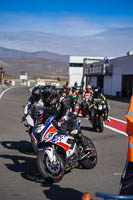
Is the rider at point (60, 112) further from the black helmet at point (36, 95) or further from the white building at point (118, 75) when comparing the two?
the white building at point (118, 75)

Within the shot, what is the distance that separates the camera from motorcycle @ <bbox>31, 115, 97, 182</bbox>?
5.62 metres

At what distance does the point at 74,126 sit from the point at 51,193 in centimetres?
165

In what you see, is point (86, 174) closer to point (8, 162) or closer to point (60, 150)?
point (60, 150)

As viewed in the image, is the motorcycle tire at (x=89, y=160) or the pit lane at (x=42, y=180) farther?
the motorcycle tire at (x=89, y=160)

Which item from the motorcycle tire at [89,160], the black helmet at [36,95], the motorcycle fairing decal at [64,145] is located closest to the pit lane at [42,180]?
the motorcycle tire at [89,160]

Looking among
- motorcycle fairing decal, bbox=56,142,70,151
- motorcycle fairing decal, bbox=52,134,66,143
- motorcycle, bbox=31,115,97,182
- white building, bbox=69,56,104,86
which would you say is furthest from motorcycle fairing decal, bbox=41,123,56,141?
white building, bbox=69,56,104,86

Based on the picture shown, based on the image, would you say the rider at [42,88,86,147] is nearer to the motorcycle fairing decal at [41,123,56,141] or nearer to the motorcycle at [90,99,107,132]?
the motorcycle fairing decal at [41,123,56,141]

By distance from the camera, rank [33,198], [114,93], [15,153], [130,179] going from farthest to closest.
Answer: [114,93], [15,153], [33,198], [130,179]

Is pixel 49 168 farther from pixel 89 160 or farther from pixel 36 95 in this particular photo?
pixel 36 95

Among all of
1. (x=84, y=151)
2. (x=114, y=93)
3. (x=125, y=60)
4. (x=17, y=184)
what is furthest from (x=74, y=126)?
(x=114, y=93)

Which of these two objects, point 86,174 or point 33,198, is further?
point 86,174

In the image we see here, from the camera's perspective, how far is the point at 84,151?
6762mm

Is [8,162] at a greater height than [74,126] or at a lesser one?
lesser

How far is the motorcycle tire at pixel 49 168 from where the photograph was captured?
18.2 feet
